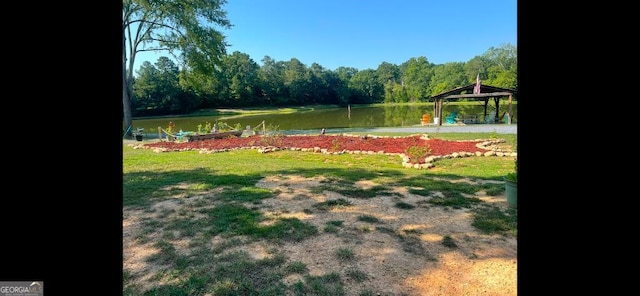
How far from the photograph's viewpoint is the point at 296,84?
6988cm

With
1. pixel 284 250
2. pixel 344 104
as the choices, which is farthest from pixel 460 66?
pixel 284 250

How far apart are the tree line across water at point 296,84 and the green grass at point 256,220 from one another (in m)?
35.8

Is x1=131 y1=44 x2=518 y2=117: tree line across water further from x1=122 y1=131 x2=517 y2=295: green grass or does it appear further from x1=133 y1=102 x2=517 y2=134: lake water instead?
x1=122 y1=131 x2=517 y2=295: green grass

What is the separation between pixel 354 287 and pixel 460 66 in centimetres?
7825

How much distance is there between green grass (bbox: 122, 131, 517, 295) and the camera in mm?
2754

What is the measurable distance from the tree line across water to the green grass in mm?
35822

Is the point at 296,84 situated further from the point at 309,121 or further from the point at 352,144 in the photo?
the point at 352,144

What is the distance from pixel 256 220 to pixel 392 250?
1.76 metres

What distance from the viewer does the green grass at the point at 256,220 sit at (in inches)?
108

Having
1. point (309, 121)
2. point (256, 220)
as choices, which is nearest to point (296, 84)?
point (309, 121)

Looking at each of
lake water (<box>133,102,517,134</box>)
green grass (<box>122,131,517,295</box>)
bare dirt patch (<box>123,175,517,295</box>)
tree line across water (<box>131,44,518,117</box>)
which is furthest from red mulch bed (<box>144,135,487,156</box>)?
tree line across water (<box>131,44,518,117</box>)

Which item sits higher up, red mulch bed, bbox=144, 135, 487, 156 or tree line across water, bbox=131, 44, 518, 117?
tree line across water, bbox=131, 44, 518, 117

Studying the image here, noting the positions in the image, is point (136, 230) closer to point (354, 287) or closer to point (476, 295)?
point (354, 287)
